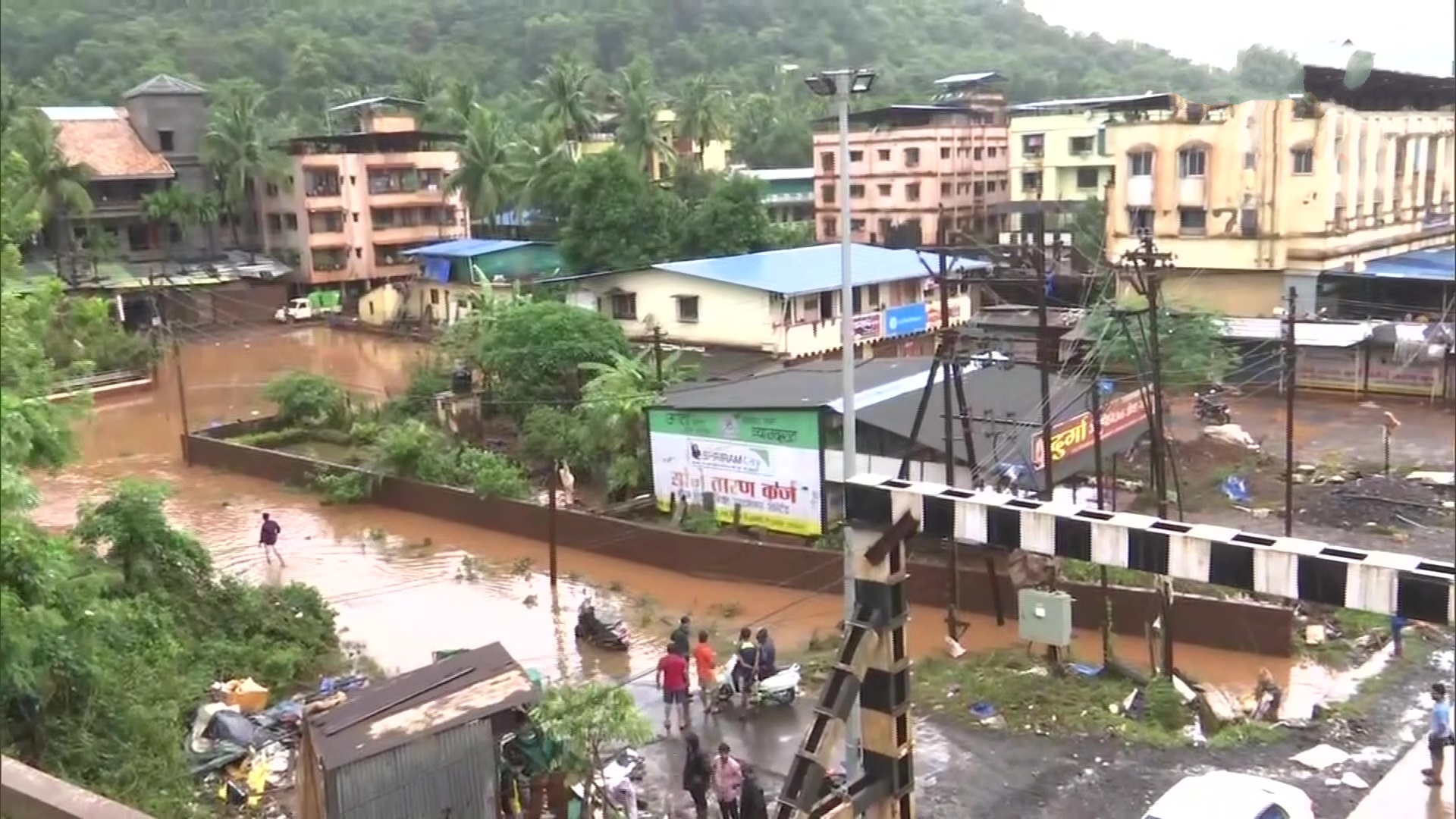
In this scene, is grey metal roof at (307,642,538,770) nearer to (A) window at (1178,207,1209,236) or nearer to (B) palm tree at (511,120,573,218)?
(A) window at (1178,207,1209,236)

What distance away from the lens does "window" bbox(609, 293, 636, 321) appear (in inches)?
1453

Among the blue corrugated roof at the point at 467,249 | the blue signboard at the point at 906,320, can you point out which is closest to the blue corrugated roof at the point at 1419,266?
the blue signboard at the point at 906,320

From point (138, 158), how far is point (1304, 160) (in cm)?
4686

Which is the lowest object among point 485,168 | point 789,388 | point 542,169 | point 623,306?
point 789,388

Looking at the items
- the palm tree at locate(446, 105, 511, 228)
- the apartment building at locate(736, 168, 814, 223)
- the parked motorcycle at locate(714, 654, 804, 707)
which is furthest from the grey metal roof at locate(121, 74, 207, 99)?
the parked motorcycle at locate(714, 654, 804, 707)

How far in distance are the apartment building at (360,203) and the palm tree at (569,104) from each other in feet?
17.4

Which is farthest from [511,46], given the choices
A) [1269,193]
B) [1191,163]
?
[1269,193]

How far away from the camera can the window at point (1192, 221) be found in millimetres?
39531

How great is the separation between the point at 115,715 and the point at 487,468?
1325cm

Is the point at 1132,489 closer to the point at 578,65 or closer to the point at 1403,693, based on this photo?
the point at 1403,693

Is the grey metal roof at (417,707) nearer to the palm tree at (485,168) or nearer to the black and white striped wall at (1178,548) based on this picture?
the black and white striped wall at (1178,548)

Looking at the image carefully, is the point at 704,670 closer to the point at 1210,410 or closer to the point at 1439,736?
the point at 1439,736

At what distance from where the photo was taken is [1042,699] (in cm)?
1480

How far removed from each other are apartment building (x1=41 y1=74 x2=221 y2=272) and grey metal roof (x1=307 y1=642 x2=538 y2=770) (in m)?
48.2
